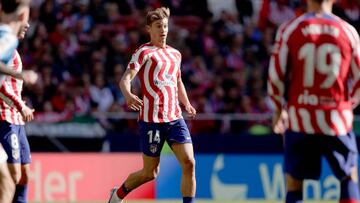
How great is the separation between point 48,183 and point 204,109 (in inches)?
167

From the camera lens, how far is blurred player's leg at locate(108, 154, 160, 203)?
11375 mm

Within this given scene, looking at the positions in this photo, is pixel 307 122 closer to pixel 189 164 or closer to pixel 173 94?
pixel 189 164

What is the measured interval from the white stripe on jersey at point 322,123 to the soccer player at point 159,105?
3.43m

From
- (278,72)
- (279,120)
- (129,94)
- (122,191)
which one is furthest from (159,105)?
(278,72)

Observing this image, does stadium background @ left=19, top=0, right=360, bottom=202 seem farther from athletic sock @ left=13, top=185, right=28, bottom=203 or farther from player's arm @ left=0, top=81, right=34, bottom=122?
player's arm @ left=0, top=81, right=34, bottom=122

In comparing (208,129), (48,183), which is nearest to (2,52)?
(48,183)

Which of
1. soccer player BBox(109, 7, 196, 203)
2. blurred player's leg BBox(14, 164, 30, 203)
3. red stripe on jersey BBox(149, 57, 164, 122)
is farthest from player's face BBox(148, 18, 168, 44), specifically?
blurred player's leg BBox(14, 164, 30, 203)

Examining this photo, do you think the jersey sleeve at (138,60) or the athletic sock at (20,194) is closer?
the athletic sock at (20,194)

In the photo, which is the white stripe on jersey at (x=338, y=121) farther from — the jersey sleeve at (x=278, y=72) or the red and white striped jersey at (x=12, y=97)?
the red and white striped jersey at (x=12, y=97)

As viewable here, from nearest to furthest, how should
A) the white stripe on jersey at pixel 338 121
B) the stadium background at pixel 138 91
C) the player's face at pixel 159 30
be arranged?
the white stripe on jersey at pixel 338 121 → the player's face at pixel 159 30 → the stadium background at pixel 138 91

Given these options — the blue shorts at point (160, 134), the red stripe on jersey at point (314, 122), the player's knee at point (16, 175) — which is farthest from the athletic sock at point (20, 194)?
the red stripe on jersey at point (314, 122)

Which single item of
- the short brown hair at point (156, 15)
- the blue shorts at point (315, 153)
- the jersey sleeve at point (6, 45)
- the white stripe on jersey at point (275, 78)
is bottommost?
the blue shorts at point (315, 153)

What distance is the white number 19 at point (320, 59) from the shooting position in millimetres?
7766

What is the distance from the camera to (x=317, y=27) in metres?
7.78
